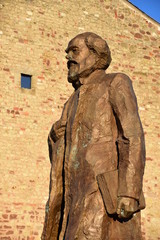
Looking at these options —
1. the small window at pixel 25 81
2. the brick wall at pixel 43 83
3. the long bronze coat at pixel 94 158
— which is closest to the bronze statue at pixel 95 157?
the long bronze coat at pixel 94 158

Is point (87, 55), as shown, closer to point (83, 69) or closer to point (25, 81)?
point (83, 69)

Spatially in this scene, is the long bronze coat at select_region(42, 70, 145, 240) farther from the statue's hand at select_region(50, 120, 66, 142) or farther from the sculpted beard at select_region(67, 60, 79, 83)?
the sculpted beard at select_region(67, 60, 79, 83)

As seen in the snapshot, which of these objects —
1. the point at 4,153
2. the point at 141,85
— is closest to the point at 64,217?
the point at 4,153

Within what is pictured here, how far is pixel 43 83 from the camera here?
56.1ft

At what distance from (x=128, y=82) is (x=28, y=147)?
37.0 ft

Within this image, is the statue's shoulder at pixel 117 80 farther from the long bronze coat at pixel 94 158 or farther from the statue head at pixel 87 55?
the statue head at pixel 87 55

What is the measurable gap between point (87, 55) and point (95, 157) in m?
1.01

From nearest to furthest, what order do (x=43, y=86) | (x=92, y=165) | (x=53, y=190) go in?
(x=92, y=165) → (x=53, y=190) → (x=43, y=86)

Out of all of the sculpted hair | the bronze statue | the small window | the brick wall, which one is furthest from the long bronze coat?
the small window

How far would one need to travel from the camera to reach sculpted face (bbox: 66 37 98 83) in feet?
18.3

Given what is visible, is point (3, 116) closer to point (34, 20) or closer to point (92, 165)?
point (34, 20)

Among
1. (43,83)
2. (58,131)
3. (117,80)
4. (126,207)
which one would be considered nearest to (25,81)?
(43,83)

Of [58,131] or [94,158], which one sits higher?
[58,131]

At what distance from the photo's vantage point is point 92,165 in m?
5.12
